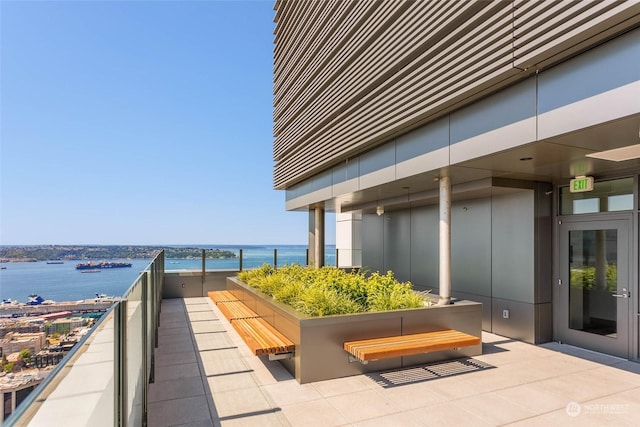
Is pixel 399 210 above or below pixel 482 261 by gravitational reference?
above

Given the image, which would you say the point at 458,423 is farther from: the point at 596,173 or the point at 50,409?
the point at 596,173

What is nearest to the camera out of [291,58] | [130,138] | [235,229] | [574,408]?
[574,408]

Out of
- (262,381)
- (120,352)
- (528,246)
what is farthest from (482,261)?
(120,352)

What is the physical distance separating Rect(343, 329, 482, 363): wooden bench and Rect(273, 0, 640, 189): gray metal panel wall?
356cm

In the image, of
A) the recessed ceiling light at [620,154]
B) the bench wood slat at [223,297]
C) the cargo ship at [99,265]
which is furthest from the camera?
the cargo ship at [99,265]

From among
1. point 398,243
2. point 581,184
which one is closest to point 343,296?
point 581,184

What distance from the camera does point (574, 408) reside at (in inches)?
171

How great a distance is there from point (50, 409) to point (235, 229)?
83503mm

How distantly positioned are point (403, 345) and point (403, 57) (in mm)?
4941

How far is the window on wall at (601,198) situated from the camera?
21.1ft

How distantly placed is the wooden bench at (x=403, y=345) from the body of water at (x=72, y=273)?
10.5 ft

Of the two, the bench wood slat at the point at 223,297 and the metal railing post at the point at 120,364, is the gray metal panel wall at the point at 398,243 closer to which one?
the bench wood slat at the point at 223,297

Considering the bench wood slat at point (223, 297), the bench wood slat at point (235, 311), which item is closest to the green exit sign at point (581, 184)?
the bench wood slat at point (235, 311)

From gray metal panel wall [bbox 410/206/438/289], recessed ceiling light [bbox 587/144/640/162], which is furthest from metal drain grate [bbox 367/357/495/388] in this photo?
gray metal panel wall [bbox 410/206/438/289]
